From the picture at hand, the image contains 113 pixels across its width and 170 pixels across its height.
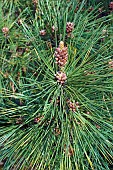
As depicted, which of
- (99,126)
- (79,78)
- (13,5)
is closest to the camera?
(79,78)

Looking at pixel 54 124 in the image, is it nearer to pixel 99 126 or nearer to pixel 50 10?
pixel 99 126

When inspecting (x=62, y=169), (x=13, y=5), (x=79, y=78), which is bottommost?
(x=62, y=169)

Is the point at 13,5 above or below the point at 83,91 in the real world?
above

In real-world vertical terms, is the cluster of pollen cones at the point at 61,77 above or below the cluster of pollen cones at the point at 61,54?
below

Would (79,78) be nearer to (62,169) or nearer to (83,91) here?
(83,91)

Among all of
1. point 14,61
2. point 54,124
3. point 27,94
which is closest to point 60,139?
point 54,124

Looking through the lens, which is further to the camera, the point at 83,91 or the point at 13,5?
the point at 13,5

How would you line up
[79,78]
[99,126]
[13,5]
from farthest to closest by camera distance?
[13,5], [99,126], [79,78]

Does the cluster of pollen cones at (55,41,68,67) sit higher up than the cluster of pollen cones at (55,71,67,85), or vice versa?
the cluster of pollen cones at (55,41,68,67)
